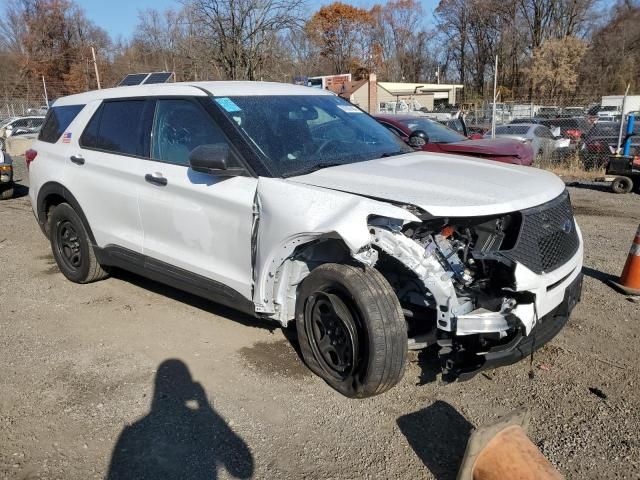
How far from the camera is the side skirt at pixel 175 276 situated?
12.0 feet

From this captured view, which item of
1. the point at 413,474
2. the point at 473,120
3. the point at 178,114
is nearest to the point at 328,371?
the point at 413,474

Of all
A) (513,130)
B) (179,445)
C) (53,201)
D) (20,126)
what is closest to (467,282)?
(179,445)

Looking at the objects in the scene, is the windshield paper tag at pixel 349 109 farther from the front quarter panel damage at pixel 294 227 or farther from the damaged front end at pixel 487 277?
the damaged front end at pixel 487 277

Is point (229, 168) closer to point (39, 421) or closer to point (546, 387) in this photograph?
point (39, 421)

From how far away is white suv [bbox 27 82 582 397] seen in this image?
9.49 feet

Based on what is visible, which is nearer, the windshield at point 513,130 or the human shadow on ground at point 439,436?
the human shadow on ground at point 439,436

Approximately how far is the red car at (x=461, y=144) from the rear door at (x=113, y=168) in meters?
3.80

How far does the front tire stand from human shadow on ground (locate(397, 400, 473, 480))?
269mm

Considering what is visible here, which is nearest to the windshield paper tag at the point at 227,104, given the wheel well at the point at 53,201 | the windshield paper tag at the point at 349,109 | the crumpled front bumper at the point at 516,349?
the windshield paper tag at the point at 349,109

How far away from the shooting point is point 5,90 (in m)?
47.0

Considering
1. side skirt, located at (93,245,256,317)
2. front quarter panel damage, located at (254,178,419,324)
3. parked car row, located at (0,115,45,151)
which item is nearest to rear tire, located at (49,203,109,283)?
side skirt, located at (93,245,256,317)

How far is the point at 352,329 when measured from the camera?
122 inches

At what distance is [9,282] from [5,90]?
49.9 metres

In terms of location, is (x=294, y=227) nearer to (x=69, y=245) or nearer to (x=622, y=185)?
(x=69, y=245)
